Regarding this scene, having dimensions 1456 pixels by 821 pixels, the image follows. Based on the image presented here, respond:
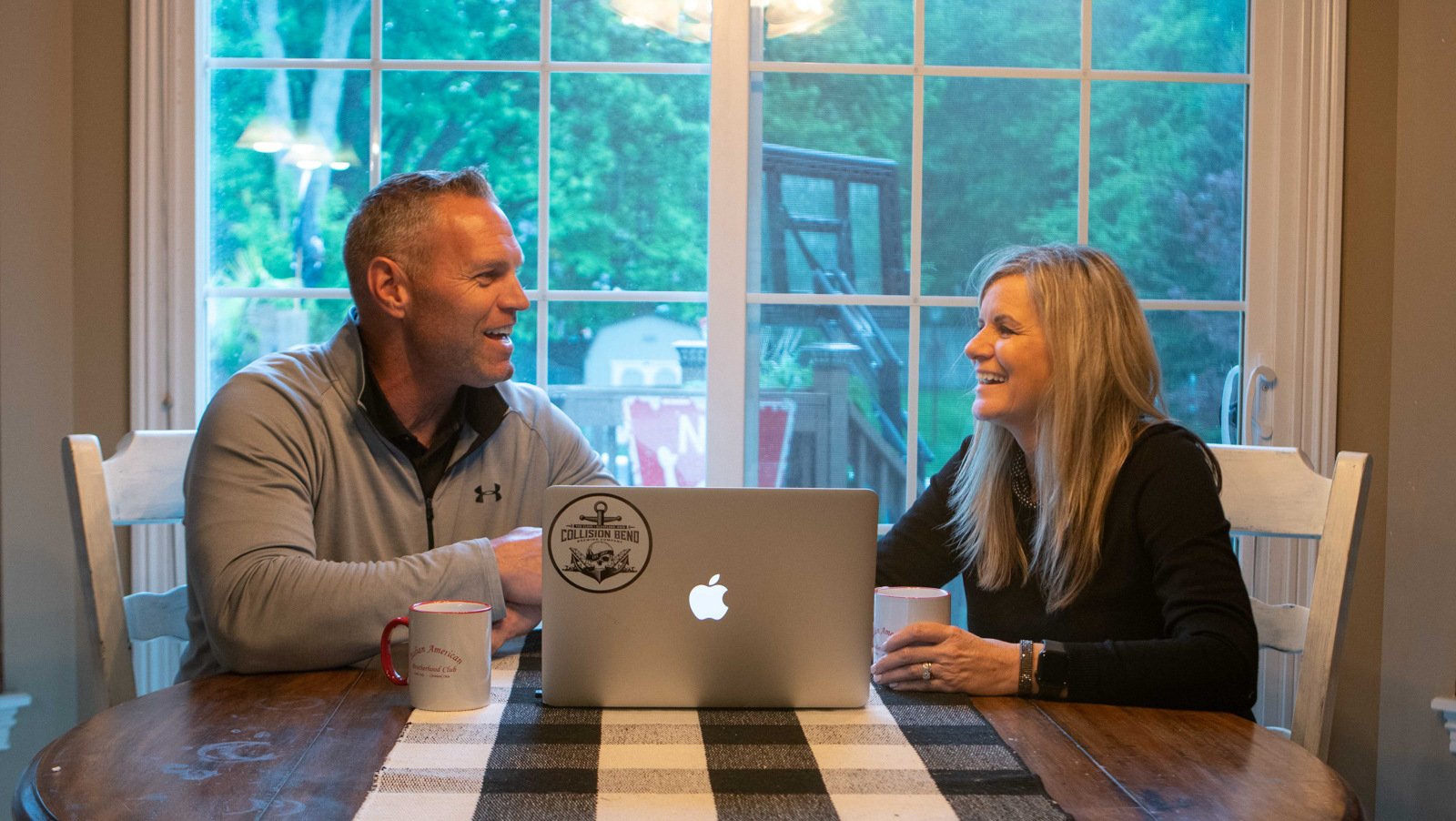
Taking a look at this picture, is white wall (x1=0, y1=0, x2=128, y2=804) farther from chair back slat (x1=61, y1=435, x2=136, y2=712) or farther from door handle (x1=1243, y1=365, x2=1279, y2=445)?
door handle (x1=1243, y1=365, x2=1279, y2=445)

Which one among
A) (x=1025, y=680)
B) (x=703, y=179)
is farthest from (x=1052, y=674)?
(x=703, y=179)

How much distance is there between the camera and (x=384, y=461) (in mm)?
1781

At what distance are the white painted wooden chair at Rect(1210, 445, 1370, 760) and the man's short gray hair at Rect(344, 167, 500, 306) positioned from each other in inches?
49.7

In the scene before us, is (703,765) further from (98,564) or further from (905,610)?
(98,564)

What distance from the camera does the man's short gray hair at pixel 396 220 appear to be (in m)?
1.90

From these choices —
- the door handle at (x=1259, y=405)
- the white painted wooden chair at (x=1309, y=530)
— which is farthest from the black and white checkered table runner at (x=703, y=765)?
the door handle at (x=1259, y=405)

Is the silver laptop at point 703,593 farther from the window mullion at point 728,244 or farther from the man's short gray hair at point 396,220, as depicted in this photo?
the window mullion at point 728,244

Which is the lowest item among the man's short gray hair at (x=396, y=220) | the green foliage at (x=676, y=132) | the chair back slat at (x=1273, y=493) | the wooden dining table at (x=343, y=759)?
the wooden dining table at (x=343, y=759)

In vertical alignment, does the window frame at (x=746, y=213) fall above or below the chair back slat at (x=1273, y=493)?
above

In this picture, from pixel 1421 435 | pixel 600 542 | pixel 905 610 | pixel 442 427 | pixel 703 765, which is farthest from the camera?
pixel 1421 435

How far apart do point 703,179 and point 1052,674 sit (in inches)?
61.8

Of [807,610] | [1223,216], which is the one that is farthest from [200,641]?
[1223,216]

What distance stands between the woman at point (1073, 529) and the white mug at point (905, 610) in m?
0.08

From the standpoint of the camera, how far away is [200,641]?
A: 1.72 metres
